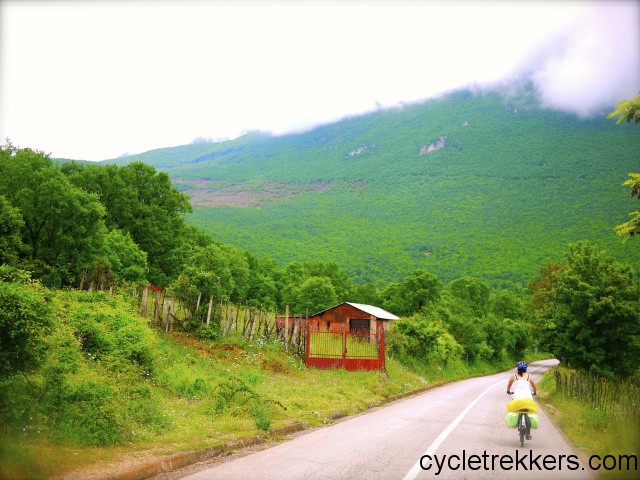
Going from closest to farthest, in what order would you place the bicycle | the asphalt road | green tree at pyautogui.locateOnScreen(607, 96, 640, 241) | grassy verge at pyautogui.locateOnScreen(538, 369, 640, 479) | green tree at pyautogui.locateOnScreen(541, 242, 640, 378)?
the asphalt road → green tree at pyautogui.locateOnScreen(607, 96, 640, 241) → grassy verge at pyautogui.locateOnScreen(538, 369, 640, 479) → the bicycle → green tree at pyautogui.locateOnScreen(541, 242, 640, 378)

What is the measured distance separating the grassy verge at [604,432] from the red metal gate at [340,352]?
27.7 feet

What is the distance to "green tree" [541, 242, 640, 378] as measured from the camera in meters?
24.4

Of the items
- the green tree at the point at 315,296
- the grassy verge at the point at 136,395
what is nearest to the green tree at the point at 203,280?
the grassy verge at the point at 136,395

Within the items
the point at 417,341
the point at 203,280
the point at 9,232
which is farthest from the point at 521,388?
the point at 417,341

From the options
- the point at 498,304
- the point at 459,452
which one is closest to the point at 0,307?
the point at 459,452

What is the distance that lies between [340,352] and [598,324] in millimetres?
12602

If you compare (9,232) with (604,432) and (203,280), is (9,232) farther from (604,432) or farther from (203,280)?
(604,432)

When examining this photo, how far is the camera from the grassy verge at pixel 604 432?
856 centimetres

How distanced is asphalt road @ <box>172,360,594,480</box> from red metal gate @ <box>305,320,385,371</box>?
9.74 metres

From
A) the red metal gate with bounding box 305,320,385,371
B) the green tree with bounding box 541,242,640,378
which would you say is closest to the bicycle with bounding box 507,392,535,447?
the red metal gate with bounding box 305,320,385,371

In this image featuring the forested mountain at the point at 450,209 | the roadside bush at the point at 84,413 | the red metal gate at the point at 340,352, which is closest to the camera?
the roadside bush at the point at 84,413

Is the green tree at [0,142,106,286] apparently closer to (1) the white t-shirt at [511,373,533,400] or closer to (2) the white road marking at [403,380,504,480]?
(2) the white road marking at [403,380,504,480]

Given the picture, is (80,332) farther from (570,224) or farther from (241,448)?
(570,224)

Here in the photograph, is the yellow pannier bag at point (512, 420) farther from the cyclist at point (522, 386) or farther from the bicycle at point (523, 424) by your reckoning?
the cyclist at point (522, 386)
